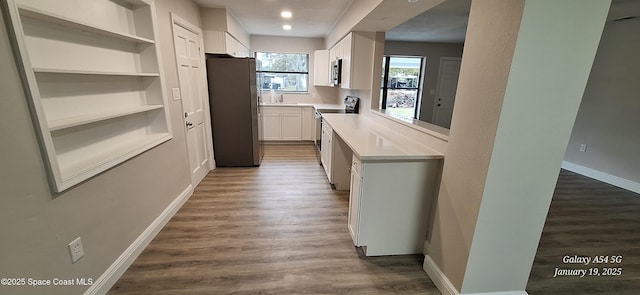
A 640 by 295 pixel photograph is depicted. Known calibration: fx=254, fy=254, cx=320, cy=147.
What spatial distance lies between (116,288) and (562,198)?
4.55 metres

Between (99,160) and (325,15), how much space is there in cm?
339

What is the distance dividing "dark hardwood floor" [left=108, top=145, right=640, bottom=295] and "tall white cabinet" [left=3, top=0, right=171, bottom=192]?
2.78 ft

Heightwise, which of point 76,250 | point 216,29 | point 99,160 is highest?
point 216,29

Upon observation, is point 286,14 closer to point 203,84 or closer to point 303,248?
point 203,84

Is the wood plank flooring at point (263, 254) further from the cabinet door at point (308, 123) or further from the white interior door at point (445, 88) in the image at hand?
the white interior door at point (445, 88)

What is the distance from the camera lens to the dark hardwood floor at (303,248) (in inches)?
68.1

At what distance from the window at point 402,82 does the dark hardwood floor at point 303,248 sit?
12.3ft

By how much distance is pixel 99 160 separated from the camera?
1616 millimetres

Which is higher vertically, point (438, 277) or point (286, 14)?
point (286, 14)

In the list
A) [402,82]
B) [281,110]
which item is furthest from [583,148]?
[281,110]

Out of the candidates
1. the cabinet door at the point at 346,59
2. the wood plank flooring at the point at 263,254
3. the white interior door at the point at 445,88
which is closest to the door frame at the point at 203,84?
the wood plank flooring at the point at 263,254

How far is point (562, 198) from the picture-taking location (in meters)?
3.11

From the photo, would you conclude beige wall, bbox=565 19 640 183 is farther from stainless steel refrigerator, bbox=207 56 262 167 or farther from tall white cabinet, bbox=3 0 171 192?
tall white cabinet, bbox=3 0 171 192

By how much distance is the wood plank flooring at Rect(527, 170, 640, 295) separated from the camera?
1771mm
